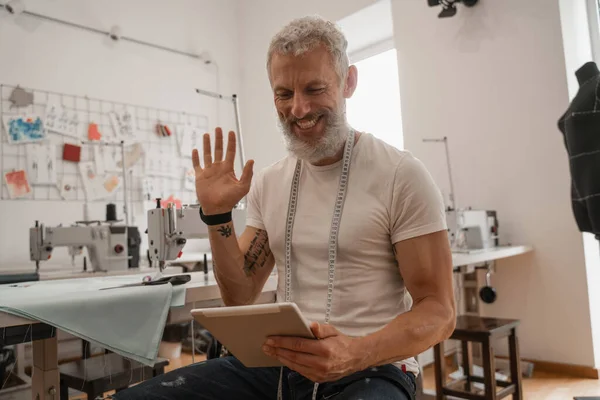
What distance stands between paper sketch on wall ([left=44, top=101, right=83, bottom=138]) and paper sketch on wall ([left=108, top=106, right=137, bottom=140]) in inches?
11.4

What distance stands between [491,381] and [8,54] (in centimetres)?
399

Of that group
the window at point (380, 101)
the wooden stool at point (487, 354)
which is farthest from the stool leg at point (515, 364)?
the window at point (380, 101)

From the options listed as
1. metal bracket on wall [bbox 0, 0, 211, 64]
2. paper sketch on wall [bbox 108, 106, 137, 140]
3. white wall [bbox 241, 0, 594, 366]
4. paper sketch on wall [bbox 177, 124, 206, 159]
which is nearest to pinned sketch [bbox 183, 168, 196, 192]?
paper sketch on wall [bbox 177, 124, 206, 159]

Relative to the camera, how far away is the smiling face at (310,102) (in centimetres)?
126

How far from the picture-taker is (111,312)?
146 cm

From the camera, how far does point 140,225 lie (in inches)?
177

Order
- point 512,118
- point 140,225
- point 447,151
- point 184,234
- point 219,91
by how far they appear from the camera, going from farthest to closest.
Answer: point 219,91, point 140,225, point 447,151, point 512,118, point 184,234

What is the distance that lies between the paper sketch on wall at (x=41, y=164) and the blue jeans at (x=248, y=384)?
3198 millimetres

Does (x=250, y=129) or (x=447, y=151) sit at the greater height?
(x=250, y=129)

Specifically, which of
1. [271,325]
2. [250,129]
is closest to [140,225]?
[250,129]

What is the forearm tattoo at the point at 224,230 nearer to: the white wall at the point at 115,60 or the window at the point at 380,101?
the white wall at the point at 115,60

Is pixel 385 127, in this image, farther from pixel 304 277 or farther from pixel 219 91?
pixel 304 277

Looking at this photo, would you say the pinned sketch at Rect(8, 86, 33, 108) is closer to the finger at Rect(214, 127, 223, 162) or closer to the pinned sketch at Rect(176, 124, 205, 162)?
the pinned sketch at Rect(176, 124, 205, 162)

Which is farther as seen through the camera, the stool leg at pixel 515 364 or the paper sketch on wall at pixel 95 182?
the paper sketch on wall at pixel 95 182
